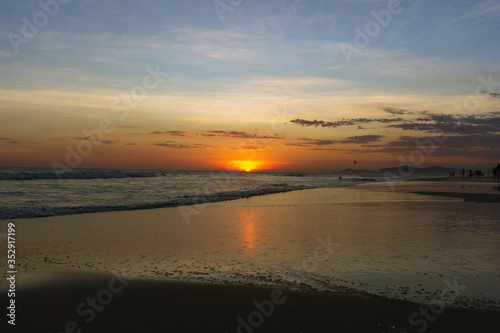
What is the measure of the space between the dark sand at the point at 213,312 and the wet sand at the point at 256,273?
2 cm

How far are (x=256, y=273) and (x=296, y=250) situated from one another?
97.7 inches

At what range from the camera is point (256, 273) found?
26.8ft

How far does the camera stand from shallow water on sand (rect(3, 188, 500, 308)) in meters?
7.50

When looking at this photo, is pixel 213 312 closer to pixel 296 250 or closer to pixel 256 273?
pixel 256 273

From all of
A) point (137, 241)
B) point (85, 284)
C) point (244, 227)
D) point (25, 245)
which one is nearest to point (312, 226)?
point (244, 227)

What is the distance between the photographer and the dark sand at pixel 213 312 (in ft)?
18.3

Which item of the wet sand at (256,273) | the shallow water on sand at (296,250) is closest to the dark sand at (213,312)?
the wet sand at (256,273)

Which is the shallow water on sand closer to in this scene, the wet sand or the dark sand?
the wet sand

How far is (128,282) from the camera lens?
25.0 ft

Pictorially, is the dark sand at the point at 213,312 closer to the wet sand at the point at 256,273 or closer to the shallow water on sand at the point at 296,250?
the wet sand at the point at 256,273

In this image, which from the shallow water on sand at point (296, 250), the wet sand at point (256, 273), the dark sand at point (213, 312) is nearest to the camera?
the dark sand at point (213, 312)

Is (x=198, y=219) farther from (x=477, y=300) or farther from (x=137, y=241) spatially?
(x=477, y=300)

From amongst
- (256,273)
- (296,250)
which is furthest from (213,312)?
(296,250)

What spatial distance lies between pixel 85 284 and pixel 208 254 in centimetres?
338
